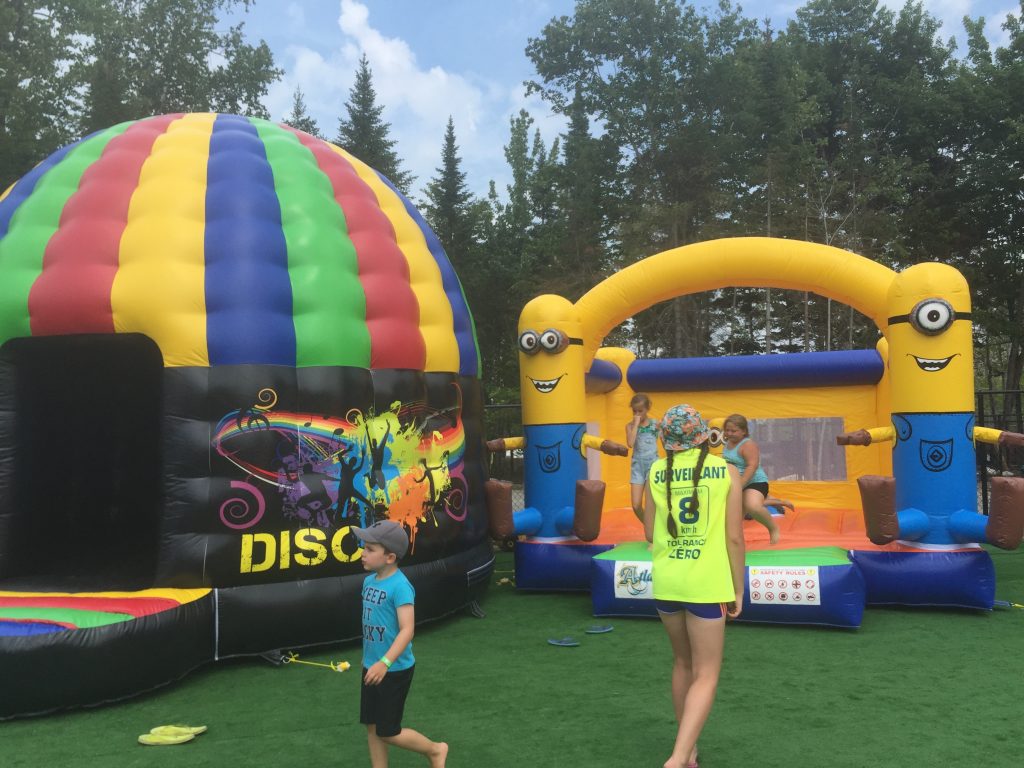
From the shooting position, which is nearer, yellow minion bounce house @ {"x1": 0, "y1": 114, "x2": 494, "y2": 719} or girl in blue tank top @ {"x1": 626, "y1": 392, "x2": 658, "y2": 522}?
yellow minion bounce house @ {"x1": 0, "y1": 114, "x2": 494, "y2": 719}

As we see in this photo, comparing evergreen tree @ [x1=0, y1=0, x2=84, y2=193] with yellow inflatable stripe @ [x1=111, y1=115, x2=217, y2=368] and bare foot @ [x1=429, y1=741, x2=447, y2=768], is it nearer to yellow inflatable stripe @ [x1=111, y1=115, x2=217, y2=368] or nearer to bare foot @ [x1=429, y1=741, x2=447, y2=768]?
yellow inflatable stripe @ [x1=111, y1=115, x2=217, y2=368]

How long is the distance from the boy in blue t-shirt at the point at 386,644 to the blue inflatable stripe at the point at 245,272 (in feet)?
7.09

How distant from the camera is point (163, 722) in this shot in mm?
3600

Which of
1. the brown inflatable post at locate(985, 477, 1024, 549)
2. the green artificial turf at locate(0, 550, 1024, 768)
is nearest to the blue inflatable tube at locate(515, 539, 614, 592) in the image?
the green artificial turf at locate(0, 550, 1024, 768)

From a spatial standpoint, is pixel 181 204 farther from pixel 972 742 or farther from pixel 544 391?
pixel 972 742

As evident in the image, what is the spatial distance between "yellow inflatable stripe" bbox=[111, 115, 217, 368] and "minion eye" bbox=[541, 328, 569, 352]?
2737mm

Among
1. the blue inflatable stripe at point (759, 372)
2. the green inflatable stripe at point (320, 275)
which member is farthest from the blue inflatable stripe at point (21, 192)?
the blue inflatable stripe at point (759, 372)

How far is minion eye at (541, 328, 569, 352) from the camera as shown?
6.41 metres

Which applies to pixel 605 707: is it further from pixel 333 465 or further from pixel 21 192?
pixel 21 192

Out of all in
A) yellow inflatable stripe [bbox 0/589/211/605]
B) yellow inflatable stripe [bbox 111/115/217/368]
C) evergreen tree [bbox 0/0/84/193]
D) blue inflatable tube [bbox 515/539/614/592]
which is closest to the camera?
yellow inflatable stripe [bbox 0/589/211/605]

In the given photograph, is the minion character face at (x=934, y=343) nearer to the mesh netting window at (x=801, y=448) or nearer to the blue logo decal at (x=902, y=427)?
the blue logo decal at (x=902, y=427)

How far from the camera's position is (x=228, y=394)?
441 cm

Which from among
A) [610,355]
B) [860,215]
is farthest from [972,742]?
[860,215]

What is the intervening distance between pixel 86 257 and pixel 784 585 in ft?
14.9
